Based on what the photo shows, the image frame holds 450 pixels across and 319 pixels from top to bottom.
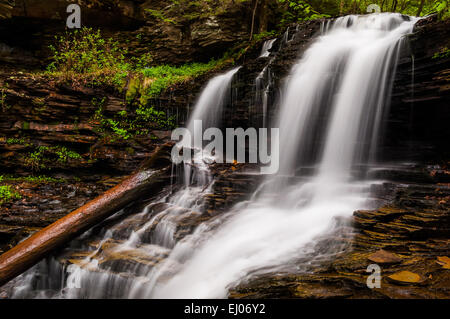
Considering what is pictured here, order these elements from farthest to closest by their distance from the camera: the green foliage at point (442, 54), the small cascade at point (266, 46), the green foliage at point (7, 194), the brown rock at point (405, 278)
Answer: the small cascade at point (266, 46)
the green foliage at point (7, 194)
the green foliage at point (442, 54)
the brown rock at point (405, 278)

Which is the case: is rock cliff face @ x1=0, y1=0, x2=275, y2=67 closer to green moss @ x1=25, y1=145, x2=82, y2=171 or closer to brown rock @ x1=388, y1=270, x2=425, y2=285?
green moss @ x1=25, y1=145, x2=82, y2=171

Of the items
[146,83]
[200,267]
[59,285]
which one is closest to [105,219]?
[59,285]

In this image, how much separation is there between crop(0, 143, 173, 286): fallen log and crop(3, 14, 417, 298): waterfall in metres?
0.29

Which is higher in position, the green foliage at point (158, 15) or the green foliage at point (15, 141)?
the green foliage at point (158, 15)

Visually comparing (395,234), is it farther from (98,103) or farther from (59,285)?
(98,103)

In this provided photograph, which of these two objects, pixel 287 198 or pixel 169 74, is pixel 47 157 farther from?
pixel 287 198

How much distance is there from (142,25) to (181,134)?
689 centimetres

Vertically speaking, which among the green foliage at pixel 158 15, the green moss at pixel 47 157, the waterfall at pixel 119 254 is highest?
the green foliage at pixel 158 15

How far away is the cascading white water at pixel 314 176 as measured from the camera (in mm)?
3262

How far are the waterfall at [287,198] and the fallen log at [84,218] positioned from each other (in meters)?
0.29

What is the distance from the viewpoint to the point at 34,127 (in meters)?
6.92

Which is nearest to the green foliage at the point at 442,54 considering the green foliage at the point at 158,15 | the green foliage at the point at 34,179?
the green foliage at the point at 34,179

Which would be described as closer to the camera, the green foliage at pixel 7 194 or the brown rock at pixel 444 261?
the brown rock at pixel 444 261

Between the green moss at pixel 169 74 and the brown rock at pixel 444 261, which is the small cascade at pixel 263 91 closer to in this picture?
the green moss at pixel 169 74
